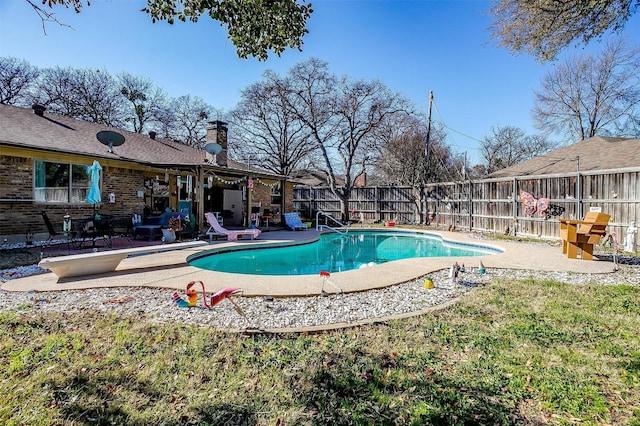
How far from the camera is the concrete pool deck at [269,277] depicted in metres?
5.10

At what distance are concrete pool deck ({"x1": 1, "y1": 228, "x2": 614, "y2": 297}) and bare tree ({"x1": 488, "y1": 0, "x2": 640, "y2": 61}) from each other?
13.8ft

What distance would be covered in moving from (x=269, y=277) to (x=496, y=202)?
11531mm

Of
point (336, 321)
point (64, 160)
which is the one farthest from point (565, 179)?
point (64, 160)

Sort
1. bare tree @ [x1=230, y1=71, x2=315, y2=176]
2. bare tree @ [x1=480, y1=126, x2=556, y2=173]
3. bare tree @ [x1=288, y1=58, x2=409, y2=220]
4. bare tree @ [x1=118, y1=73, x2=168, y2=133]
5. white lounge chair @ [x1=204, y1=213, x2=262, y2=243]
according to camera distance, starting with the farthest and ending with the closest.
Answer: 1. bare tree @ [x1=480, y1=126, x2=556, y2=173]
2. bare tree @ [x1=118, y1=73, x2=168, y2=133]
3. bare tree @ [x1=230, y1=71, x2=315, y2=176]
4. bare tree @ [x1=288, y1=58, x2=409, y2=220]
5. white lounge chair @ [x1=204, y1=213, x2=262, y2=243]

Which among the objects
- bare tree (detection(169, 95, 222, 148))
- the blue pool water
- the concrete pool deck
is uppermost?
bare tree (detection(169, 95, 222, 148))

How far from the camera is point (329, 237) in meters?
14.5

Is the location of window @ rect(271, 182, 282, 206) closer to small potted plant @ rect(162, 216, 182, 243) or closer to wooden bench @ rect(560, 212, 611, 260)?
small potted plant @ rect(162, 216, 182, 243)

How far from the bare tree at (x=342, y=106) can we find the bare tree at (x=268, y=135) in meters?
3.21

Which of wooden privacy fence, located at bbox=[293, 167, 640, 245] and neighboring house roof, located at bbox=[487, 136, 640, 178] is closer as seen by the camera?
wooden privacy fence, located at bbox=[293, 167, 640, 245]

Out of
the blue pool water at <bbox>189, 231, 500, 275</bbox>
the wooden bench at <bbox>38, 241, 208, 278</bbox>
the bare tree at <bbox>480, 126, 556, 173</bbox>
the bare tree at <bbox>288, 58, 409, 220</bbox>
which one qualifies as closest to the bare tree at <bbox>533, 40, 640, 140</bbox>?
the bare tree at <bbox>480, 126, 556, 173</bbox>

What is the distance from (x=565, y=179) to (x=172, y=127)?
29644 mm

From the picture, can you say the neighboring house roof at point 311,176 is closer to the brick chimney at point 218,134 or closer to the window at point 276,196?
the window at point 276,196

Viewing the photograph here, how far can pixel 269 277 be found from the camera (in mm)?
5754

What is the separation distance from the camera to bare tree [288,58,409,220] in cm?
1989
